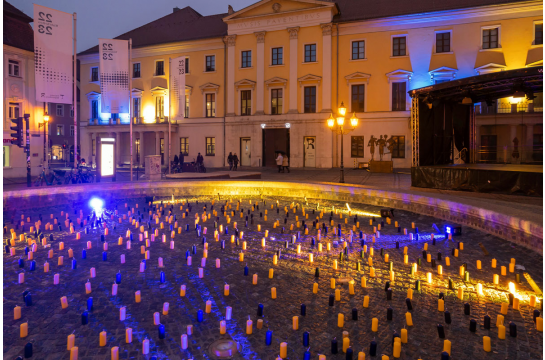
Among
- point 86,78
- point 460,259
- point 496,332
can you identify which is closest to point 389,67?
point 460,259

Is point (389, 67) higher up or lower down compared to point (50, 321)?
higher up

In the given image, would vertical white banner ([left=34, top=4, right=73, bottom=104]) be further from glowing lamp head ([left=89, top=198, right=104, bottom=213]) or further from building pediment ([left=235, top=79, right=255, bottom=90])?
building pediment ([left=235, top=79, right=255, bottom=90])

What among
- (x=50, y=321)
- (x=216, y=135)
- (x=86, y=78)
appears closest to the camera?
(x=50, y=321)

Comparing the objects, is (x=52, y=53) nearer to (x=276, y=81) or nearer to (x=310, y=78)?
(x=276, y=81)

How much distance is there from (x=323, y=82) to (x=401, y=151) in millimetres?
9114

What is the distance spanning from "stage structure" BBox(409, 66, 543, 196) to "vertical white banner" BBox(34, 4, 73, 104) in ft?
53.3

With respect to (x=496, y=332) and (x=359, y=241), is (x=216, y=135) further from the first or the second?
(x=496, y=332)

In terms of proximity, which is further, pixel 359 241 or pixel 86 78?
pixel 86 78

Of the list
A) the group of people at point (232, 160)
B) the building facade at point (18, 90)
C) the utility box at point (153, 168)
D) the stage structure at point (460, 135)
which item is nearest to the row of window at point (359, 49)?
the building facade at point (18, 90)

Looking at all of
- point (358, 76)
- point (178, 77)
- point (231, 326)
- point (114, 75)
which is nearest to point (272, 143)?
point (358, 76)

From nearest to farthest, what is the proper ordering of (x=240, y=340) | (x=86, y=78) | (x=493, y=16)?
(x=240, y=340), (x=493, y=16), (x=86, y=78)

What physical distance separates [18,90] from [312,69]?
78.7ft

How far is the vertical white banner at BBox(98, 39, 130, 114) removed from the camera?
20.0m

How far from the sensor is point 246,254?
26.6ft
